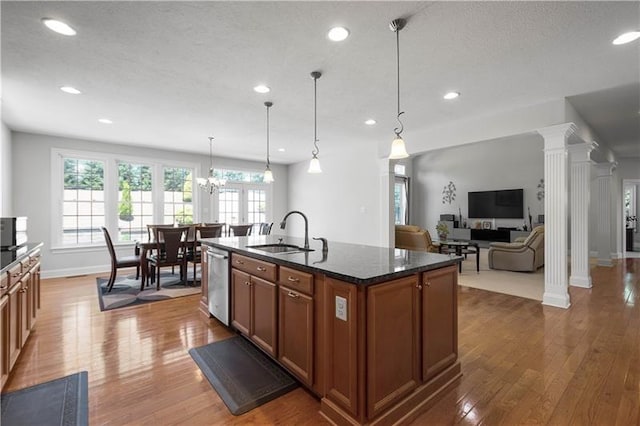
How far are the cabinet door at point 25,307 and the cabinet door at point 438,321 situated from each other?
310cm

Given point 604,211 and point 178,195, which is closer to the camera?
point 178,195

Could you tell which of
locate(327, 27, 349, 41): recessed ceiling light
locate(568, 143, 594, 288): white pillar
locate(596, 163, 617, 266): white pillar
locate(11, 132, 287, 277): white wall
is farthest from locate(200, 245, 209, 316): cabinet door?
locate(596, 163, 617, 266): white pillar

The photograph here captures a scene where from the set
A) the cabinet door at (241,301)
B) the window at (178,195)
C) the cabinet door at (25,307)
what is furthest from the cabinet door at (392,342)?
the window at (178,195)

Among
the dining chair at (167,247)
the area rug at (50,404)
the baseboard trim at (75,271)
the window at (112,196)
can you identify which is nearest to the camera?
the area rug at (50,404)

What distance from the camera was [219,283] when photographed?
310 centimetres

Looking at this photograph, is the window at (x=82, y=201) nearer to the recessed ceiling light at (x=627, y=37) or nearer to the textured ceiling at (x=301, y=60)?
the textured ceiling at (x=301, y=60)

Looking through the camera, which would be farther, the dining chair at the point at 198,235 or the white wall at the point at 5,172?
the dining chair at the point at 198,235

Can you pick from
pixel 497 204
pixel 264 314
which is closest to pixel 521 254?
pixel 497 204

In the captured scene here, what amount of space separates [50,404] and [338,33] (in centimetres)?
319

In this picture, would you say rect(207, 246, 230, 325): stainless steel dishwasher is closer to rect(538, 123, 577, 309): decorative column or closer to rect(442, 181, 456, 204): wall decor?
rect(538, 123, 577, 309): decorative column

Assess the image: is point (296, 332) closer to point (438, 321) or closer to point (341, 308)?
point (341, 308)

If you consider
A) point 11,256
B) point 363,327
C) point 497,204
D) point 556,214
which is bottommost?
point 363,327

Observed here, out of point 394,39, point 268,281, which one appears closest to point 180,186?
point 268,281

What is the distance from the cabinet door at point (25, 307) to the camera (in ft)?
8.12
